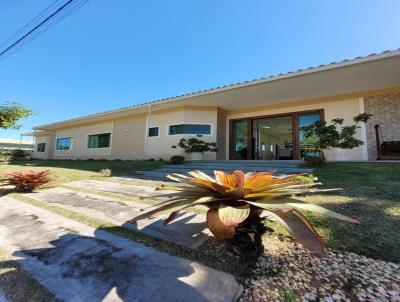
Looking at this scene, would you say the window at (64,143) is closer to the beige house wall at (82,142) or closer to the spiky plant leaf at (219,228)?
the beige house wall at (82,142)

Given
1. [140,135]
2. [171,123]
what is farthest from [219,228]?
[140,135]

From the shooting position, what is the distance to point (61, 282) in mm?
1494

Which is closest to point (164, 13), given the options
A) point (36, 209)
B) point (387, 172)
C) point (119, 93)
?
point (36, 209)

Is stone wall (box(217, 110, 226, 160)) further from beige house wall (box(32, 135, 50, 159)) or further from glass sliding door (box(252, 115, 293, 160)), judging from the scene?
beige house wall (box(32, 135, 50, 159))

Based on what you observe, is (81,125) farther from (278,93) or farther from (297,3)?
(297,3)

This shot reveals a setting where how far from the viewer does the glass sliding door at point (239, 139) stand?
11992mm

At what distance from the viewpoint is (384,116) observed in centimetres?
860

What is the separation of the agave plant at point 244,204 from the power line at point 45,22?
19.4 feet

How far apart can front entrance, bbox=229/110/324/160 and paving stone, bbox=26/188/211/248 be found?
342 inches

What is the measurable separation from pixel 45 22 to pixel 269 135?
11.7 meters

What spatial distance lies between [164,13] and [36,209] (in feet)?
26.6

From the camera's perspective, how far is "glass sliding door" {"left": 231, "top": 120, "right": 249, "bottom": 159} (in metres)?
12.0

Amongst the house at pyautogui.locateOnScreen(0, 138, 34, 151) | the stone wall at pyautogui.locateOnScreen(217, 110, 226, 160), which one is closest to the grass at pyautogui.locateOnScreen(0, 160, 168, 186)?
the stone wall at pyautogui.locateOnScreen(217, 110, 226, 160)

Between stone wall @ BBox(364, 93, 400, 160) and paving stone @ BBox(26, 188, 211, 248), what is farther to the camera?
stone wall @ BBox(364, 93, 400, 160)
